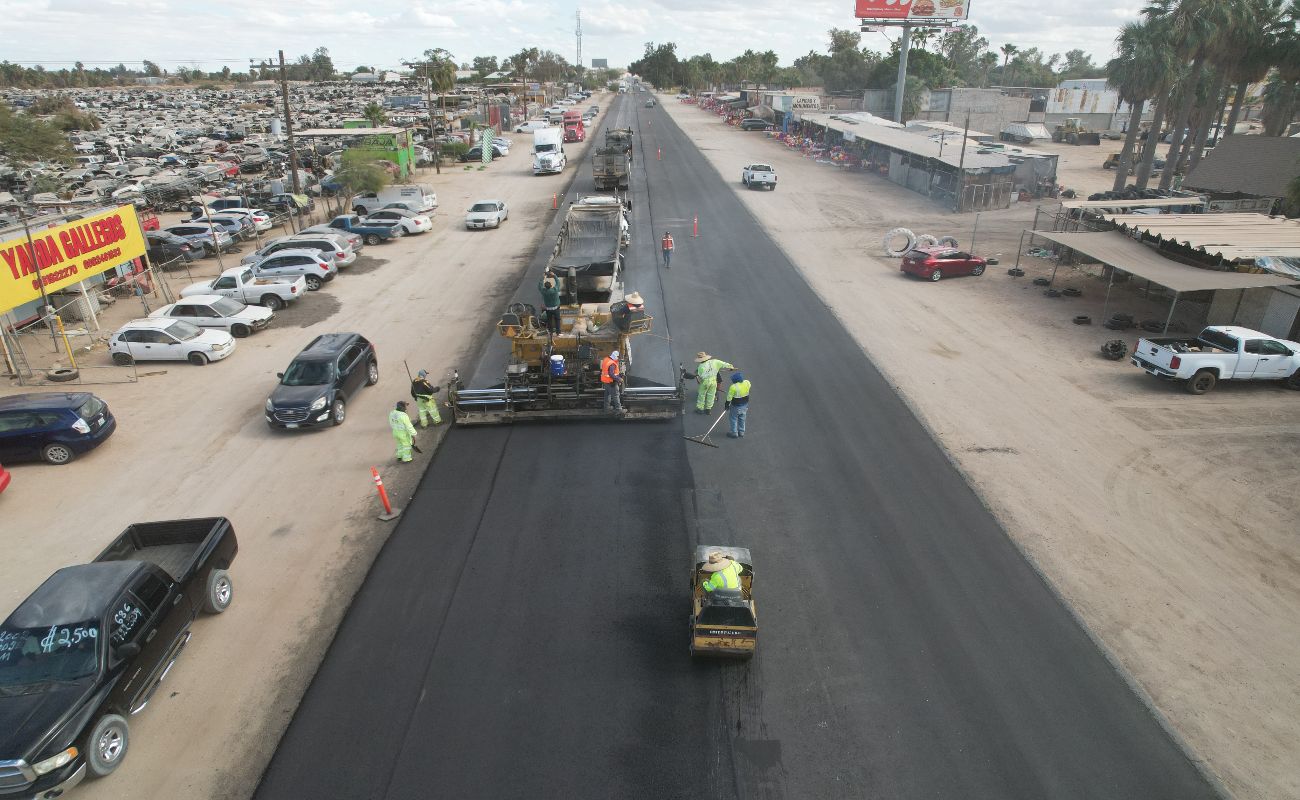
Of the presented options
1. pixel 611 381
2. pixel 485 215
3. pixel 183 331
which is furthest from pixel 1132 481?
pixel 485 215

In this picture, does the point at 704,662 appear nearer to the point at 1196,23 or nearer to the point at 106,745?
the point at 106,745

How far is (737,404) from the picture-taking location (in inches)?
619

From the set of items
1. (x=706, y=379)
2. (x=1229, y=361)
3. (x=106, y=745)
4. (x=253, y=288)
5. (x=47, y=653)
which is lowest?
(x=106, y=745)

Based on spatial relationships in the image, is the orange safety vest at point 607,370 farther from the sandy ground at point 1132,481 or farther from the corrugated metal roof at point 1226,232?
the corrugated metal roof at point 1226,232

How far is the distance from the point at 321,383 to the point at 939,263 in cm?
2391

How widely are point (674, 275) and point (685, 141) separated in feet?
182

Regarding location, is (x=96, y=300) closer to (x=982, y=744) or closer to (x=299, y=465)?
(x=299, y=465)

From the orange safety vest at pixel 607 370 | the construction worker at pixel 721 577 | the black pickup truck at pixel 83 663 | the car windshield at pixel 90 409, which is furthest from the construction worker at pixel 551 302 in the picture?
the car windshield at pixel 90 409

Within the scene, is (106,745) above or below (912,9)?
below

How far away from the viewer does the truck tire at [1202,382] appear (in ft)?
59.9

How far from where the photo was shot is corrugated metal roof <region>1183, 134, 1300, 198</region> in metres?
35.4

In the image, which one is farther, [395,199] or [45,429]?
[395,199]

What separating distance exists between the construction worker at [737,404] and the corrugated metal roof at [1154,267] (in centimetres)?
1440

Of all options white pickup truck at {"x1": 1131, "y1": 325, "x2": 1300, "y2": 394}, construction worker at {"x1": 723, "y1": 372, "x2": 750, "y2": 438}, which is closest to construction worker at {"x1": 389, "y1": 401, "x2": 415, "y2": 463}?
construction worker at {"x1": 723, "y1": 372, "x2": 750, "y2": 438}
